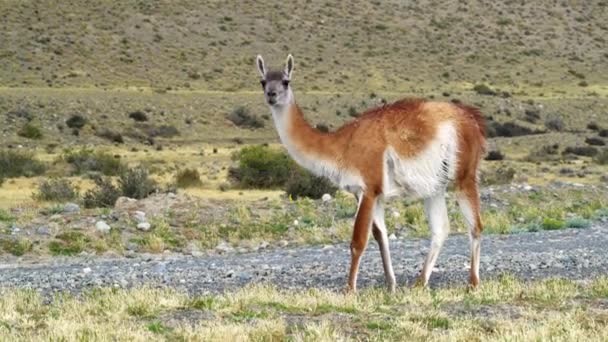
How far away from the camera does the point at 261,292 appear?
9.94 metres

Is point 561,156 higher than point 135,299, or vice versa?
point 135,299

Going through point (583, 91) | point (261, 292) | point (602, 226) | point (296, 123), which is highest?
point (296, 123)

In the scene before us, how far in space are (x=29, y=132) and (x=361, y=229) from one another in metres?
34.6

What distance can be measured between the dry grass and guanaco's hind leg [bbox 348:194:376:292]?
200 millimetres

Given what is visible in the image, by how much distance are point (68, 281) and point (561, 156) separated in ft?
102

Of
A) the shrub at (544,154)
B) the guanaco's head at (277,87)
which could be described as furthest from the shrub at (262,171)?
the guanaco's head at (277,87)

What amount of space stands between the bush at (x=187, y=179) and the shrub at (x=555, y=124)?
27.7 meters

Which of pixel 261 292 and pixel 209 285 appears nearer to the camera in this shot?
pixel 261 292

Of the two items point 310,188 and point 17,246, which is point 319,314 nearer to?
point 17,246

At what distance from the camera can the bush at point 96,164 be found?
3266cm

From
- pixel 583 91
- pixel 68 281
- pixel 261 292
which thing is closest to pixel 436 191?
Result: pixel 261 292

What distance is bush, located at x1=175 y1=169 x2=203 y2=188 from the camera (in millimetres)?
29156

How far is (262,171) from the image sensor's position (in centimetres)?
2930

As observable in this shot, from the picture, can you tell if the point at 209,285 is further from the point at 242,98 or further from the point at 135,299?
the point at 242,98
